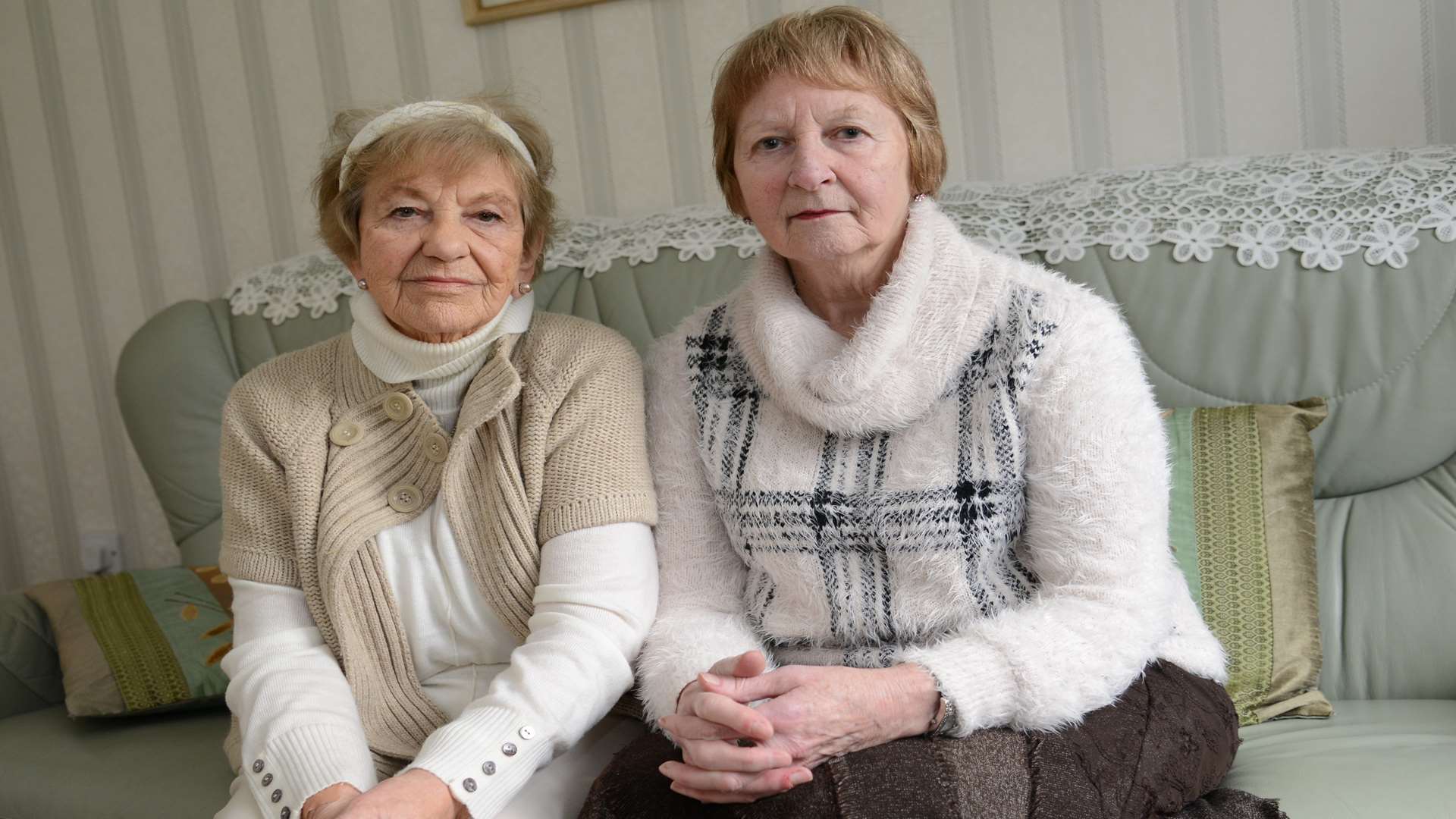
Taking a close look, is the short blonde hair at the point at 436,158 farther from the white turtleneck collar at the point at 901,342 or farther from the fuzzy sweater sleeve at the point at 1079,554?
the fuzzy sweater sleeve at the point at 1079,554

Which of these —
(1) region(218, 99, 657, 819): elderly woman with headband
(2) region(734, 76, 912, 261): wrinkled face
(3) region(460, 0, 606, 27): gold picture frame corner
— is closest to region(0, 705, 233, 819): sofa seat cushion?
(1) region(218, 99, 657, 819): elderly woman with headband

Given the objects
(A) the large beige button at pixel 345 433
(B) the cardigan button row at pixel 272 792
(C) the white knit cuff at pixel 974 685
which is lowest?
(B) the cardigan button row at pixel 272 792

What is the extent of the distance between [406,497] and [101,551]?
69.0 inches

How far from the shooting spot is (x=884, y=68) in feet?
4.26

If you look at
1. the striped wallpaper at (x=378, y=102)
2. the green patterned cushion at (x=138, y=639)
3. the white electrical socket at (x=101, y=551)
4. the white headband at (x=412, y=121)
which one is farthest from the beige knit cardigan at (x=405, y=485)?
the white electrical socket at (x=101, y=551)

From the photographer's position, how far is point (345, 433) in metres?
1.38

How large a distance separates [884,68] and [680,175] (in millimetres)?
1003

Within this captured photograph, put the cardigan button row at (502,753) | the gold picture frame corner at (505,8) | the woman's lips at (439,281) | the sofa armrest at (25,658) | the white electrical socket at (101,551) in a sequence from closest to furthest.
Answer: the cardigan button row at (502,753) < the woman's lips at (439,281) < the sofa armrest at (25,658) < the gold picture frame corner at (505,8) < the white electrical socket at (101,551)

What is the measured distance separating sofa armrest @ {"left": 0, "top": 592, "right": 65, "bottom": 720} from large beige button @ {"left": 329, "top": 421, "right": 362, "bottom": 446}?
0.78m

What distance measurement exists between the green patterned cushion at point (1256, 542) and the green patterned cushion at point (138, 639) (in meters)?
1.40

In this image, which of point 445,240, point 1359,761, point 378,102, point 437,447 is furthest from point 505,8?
point 1359,761

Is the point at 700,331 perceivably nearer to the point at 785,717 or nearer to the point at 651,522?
the point at 651,522

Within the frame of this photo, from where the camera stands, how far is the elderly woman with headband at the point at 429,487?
130cm

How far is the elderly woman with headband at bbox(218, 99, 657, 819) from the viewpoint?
1303mm
